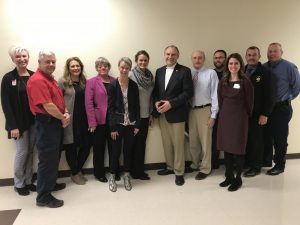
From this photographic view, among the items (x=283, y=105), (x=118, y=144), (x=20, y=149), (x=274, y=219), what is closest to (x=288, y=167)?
(x=283, y=105)

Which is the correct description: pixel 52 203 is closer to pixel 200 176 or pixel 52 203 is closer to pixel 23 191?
pixel 23 191

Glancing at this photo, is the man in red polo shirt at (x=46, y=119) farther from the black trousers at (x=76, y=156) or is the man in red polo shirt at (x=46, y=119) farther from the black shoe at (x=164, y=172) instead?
the black shoe at (x=164, y=172)

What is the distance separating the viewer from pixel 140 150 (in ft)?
11.7

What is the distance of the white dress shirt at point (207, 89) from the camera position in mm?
3375

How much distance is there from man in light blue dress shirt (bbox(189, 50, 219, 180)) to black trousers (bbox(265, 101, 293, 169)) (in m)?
0.82

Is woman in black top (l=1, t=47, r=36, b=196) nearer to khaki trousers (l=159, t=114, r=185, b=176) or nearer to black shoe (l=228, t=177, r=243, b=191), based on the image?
khaki trousers (l=159, t=114, r=185, b=176)

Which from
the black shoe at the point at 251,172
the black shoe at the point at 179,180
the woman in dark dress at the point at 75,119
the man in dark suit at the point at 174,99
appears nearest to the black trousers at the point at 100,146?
the woman in dark dress at the point at 75,119

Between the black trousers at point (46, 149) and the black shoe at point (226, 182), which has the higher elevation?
the black trousers at point (46, 149)

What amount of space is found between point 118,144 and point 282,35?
2.72 metres

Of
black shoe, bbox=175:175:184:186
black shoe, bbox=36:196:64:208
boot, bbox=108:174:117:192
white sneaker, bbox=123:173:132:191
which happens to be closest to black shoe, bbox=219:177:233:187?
black shoe, bbox=175:175:184:186

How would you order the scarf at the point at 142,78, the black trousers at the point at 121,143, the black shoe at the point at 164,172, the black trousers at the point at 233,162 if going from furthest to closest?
the black shoe at the point at 164,172, the scarf at the point at 142,78, the black trousers at the point at 121,143, the black trousers at the point at 233,162

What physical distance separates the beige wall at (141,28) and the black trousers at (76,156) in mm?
295

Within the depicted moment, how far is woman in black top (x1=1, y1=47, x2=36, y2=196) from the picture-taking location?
305cm

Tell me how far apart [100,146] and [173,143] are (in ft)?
2.96
